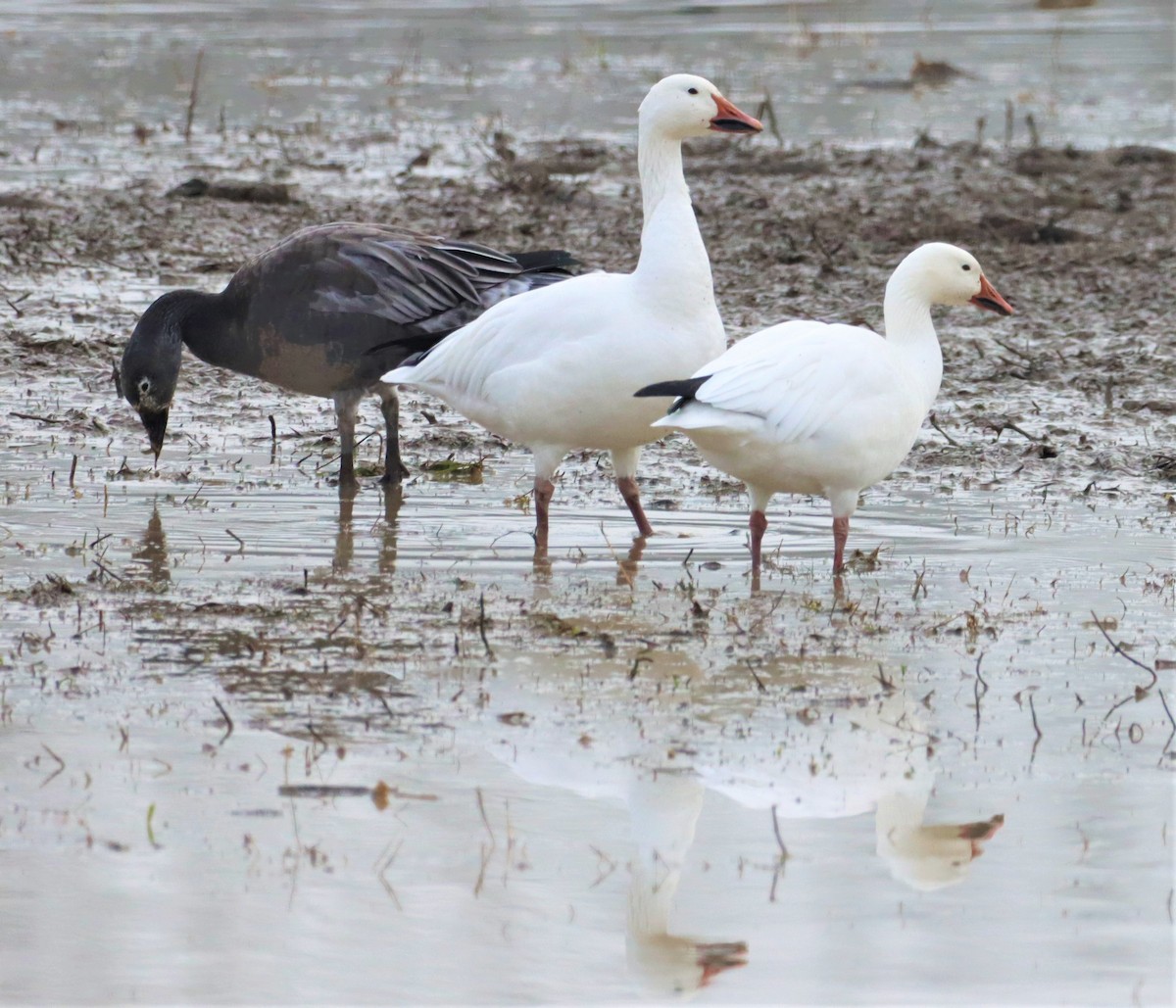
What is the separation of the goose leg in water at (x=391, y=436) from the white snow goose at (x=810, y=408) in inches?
74.6

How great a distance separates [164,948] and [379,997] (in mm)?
454

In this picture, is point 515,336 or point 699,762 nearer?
point 699,762

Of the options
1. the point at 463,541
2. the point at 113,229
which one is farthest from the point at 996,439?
the point at 113,229

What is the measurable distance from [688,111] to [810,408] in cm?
145

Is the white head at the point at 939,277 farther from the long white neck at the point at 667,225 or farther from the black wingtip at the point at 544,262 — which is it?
the black wingtip at the point at 544,262

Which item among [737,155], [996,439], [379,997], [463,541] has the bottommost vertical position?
[379,997]

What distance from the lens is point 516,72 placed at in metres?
20.9

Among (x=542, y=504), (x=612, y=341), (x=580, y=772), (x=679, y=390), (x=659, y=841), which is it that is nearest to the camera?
(x=659, y=841)

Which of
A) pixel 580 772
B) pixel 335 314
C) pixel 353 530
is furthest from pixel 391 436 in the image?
pixel 580 772

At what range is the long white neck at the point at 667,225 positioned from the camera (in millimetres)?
6578

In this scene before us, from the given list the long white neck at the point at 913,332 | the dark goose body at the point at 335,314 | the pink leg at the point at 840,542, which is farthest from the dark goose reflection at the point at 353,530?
the long white neck at the point at 913,332

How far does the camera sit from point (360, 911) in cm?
378

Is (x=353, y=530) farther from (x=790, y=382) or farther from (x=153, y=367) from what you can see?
(x=790, y=382)

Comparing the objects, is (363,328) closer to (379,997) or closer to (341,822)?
(341,822)
